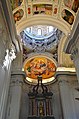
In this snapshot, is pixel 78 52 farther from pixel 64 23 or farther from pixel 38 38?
pixel 38 38

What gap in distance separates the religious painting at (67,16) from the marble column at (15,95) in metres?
5.95

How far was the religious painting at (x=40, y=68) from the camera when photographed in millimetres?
15508

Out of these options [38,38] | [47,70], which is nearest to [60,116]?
[47,70]

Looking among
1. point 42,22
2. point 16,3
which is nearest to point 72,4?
point 42,22

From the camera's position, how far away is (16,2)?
8.72 m

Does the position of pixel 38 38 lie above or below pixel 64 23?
above

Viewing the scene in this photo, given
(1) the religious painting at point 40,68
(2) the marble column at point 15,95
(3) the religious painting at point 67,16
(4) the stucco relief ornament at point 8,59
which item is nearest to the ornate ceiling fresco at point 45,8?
(3) the religious painting at point 67,16

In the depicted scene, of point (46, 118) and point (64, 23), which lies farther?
point (46, 118)

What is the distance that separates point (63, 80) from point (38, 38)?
5809mm

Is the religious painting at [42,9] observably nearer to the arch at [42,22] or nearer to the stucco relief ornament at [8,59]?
the arch at [42,22]

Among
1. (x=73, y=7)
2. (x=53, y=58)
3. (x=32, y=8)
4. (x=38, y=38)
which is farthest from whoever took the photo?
(x=38, y=38)

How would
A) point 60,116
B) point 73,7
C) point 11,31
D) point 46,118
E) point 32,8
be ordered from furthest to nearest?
point 60,116, point 46,118, point 32,8, point 73,7, point 11,31

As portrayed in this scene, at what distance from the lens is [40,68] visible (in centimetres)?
1591

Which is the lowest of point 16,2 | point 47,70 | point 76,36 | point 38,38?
point 76,36
